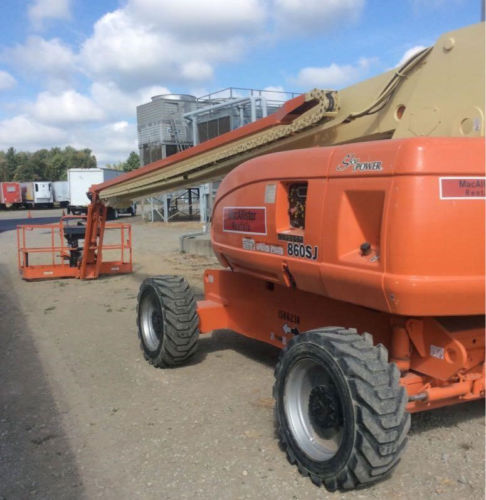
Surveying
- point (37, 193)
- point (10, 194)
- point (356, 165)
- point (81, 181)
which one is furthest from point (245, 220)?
point (10, 194)

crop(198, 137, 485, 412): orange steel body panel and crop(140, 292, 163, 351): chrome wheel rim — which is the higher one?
crop(198, 137, 485, 412): orange steel body panel

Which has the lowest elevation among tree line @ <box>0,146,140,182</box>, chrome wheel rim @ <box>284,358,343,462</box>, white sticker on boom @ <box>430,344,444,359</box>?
chrome wheel rim @ <box>284,358,343,462</box>

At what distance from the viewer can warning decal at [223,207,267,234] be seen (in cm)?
449

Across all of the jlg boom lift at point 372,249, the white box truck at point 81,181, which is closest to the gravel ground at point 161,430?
the jlg boom lift at point 372,249

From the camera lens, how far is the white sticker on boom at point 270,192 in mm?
4336

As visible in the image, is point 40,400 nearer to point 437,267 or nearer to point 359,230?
point 359,230

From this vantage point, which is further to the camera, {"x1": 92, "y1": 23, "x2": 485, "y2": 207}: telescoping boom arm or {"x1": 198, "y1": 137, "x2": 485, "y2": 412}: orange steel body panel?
{"x1": 92, "y1": 23, "x2": 485, "y2": 207}: telescoping boom arm

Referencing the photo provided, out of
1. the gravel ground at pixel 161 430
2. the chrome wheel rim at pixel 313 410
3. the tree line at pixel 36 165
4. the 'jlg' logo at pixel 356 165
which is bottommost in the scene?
the gravel ground at pixel 161 430

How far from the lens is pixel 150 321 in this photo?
21.0 feet

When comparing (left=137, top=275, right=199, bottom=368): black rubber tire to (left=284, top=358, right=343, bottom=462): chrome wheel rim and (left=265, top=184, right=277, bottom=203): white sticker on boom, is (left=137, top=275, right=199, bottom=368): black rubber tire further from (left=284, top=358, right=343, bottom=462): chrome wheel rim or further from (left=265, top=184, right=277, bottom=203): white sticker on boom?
(left=284, top=358, right=343, bottom=462): chrome wheel rim

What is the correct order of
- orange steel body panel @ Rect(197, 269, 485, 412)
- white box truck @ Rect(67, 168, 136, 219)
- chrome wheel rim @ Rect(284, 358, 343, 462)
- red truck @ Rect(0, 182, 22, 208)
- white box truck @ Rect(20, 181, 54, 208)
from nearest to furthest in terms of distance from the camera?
chrome wheel rim @ Rect(284, 358, 343, 462) → orange steel body panel @ Rect(197, 269, 485, 412) → white box truck @ Rect(67, 168, 136, 219) → red truck @ Rect(0, 182, 22, 208) → white box truck @ Rect(20, 181, 54, 208)

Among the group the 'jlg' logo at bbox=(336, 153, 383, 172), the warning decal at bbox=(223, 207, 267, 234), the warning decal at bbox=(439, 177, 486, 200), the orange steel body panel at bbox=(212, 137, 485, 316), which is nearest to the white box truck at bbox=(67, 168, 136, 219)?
the warning decal at bbox=(223, 207, 267, 234)

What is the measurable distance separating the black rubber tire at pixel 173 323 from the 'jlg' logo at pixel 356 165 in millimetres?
2740

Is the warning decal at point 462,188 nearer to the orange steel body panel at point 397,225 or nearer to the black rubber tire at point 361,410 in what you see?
the orange steel body panel at point 397,225
